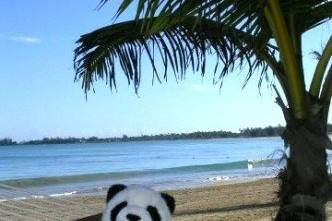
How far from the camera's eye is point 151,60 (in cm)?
353

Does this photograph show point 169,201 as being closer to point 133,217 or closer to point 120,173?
point 133,217

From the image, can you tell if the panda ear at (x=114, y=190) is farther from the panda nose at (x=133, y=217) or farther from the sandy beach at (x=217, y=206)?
the sandy beach at (x=217, y=206)

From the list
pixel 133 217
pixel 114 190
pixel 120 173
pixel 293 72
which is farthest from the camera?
pixel 120 173

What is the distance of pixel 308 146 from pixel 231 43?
2.85 ft

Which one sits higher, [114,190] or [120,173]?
[114,190]

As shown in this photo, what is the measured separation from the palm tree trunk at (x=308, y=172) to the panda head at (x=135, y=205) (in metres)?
1.13

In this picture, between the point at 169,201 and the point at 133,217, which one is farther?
the point at 169,201

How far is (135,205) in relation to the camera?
1814mm

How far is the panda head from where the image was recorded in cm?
178

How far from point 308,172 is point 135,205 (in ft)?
4.27

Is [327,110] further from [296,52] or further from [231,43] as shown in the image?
[231,43]

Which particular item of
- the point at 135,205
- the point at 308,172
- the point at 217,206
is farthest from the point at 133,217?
the point at 217,206

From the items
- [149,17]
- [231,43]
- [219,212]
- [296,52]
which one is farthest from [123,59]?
[219,212]

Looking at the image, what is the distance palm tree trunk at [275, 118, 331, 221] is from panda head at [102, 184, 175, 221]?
1127mm
